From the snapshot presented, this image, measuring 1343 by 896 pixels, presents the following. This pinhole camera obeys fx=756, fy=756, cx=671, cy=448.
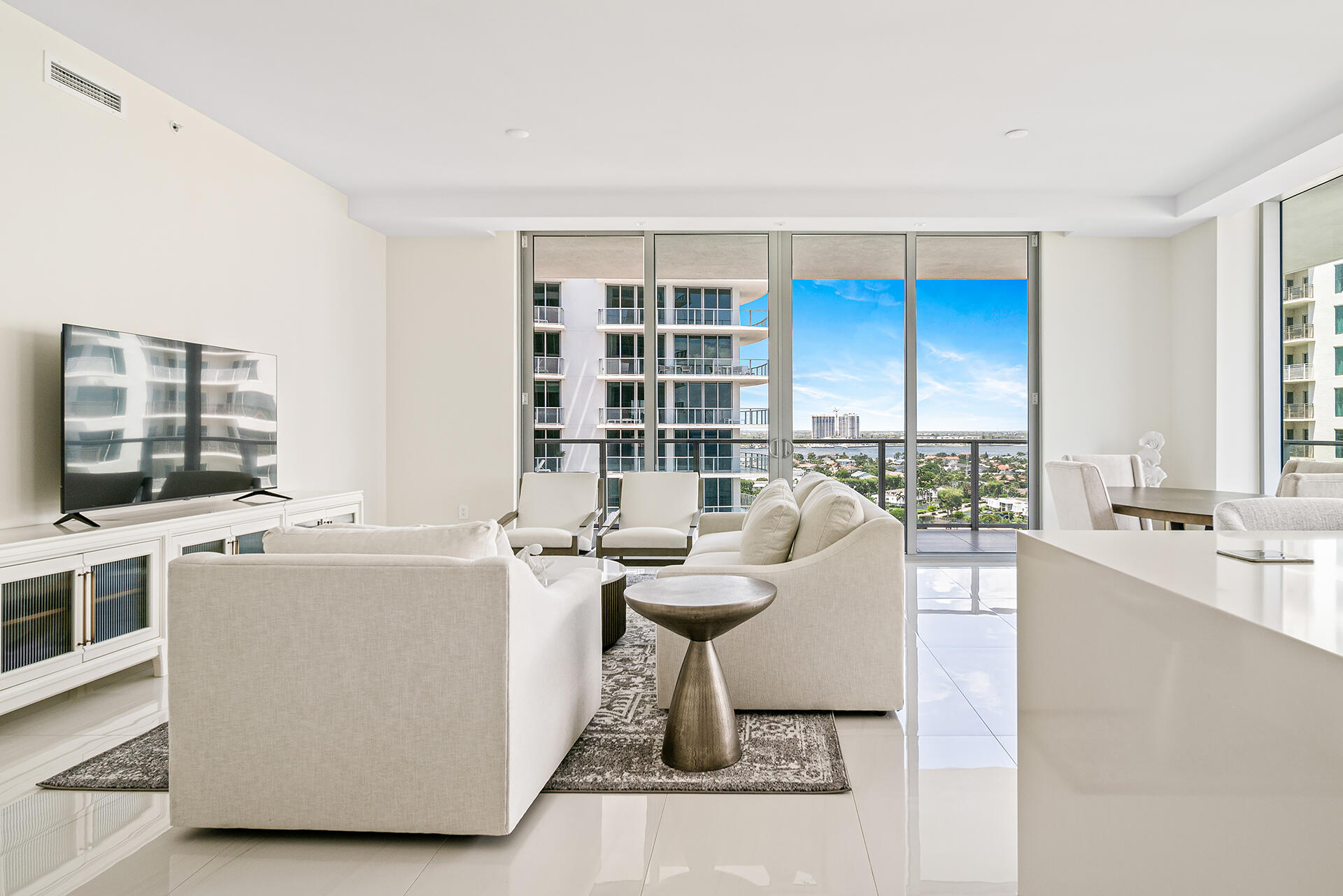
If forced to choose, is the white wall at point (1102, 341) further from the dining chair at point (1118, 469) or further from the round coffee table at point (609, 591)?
the round coffee table at point (609, 591)

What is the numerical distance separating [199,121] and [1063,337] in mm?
6255

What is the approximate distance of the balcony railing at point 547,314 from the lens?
253 inches

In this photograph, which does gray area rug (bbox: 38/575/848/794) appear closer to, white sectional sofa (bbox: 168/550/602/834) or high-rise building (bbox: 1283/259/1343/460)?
white sectional sofa (bbox: 168/550/602/834)

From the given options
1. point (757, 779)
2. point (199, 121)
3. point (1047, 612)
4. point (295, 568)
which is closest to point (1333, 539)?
point (1047, 612)

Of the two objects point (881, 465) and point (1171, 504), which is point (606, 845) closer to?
point (1171, 504)

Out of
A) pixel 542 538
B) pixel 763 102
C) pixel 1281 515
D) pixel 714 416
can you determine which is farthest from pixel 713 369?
pixel 1281 515

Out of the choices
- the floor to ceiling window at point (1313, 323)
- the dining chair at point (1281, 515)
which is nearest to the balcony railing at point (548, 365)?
the dining chair at point (1281, 515)

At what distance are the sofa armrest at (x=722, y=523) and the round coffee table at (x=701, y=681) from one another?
107 inches

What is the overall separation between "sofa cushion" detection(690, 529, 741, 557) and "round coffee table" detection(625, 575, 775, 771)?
1583 millimetres

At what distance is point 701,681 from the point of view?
237 cm

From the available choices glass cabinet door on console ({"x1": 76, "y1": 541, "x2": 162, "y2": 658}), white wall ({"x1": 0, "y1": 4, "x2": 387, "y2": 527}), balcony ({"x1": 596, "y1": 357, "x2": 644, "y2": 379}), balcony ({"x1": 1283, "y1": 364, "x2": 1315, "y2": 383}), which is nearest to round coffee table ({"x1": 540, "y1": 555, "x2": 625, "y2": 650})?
glass cabinet door on console ({"x1": 76, "y1": 541, "x2": 162, "y2": 658})

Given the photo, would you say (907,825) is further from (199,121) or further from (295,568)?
(199,121)

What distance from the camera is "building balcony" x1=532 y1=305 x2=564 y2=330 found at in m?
6.43

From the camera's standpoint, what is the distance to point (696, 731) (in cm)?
235
